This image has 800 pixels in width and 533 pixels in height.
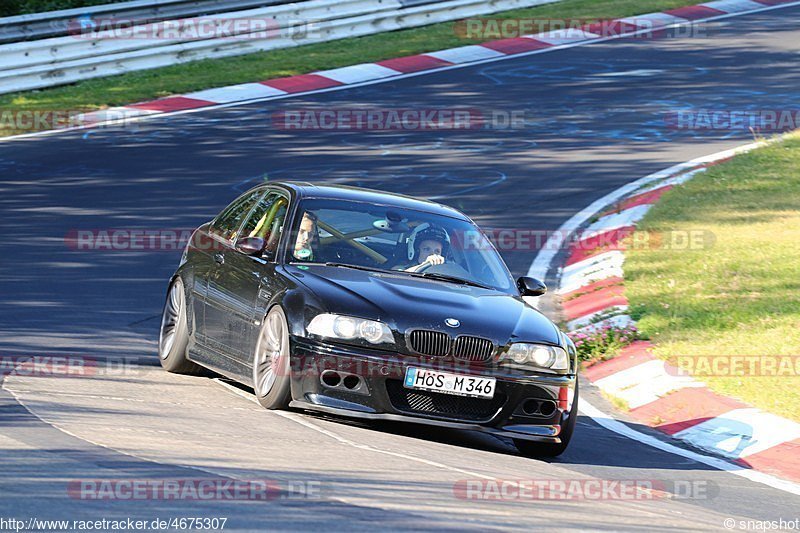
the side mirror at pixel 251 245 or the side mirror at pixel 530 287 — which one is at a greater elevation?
the side mirror at pixel 251 245

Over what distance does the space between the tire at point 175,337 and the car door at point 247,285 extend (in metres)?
0.33

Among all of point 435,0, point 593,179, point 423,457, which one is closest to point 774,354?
point 423,457

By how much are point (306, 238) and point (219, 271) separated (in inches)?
28.1

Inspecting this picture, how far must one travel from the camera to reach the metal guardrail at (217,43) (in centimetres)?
2144

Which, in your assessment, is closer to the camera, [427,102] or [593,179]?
[593,179]

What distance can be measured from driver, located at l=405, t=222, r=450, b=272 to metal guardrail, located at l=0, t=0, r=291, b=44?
1559cm

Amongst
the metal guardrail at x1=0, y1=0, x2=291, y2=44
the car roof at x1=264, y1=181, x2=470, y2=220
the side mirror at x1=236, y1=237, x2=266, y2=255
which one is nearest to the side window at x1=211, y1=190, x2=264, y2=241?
the car roof at x1=264, y1=181, x2=470, y2=220

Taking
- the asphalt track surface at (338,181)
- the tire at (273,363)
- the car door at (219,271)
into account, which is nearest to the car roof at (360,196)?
the car door at (219,271)

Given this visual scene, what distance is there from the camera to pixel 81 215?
47.7ft

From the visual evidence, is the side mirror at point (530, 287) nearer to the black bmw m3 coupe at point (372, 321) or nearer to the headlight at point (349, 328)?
the black bmw m3 coupe at point (372, 321)

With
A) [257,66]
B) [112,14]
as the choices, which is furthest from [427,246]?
[112,14]

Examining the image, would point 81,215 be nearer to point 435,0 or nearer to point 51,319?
point 51,319

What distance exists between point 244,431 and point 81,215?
302 inches

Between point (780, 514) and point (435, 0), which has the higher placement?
point (435, 0)
